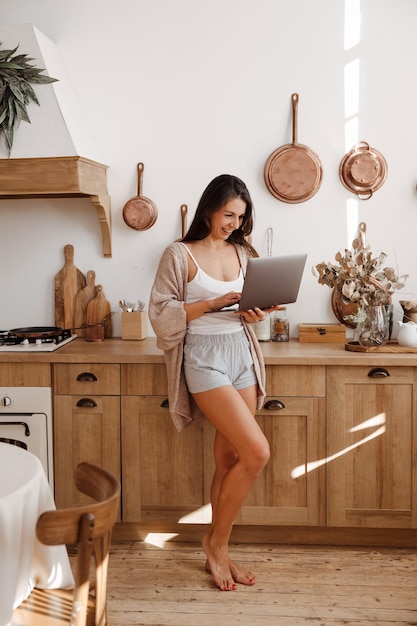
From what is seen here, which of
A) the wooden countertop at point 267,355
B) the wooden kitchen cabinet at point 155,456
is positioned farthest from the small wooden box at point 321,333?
the wooden kitchen cabinet at point 155,456

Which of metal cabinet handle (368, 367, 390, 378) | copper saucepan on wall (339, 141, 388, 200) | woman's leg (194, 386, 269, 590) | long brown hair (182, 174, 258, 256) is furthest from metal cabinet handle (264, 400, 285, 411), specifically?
copper saucepan on wall (339, 141, 388, 200)

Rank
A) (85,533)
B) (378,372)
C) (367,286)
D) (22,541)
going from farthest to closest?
1. (367,286)
2. (378,372)
3. (22,541)
4. (85,533)

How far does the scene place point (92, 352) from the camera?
329 centimetres

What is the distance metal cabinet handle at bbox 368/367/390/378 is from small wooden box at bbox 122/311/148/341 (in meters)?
1.19

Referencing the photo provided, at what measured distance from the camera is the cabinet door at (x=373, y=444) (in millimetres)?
3172

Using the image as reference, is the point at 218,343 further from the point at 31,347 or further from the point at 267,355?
the point at 31,347

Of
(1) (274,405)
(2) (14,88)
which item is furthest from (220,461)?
(2) (14,88)

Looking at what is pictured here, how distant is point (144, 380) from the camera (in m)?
3.25

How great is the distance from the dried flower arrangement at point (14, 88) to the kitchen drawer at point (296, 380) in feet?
5.30

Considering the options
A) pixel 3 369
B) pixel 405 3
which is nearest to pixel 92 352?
pixel 3 369

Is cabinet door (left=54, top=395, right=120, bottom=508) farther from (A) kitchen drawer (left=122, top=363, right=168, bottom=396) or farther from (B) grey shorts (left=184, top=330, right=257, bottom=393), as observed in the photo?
(B) grey shorts (left=184, top=330, right=257, bottom=393)

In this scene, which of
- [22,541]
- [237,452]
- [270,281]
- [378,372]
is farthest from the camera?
[378,372]

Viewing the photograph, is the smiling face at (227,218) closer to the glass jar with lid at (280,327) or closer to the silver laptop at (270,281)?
the silver laptop at (270,281)

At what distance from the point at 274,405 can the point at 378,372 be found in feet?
1.60
